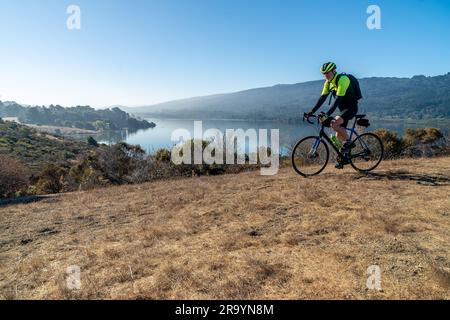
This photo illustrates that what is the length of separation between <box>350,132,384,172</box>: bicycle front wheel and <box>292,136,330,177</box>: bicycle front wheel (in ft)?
2.54

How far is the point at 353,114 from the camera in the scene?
7.62 meters

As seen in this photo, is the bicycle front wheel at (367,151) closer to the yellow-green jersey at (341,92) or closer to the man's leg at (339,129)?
the man's leg at (339,129)

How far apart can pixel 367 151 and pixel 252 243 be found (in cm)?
481

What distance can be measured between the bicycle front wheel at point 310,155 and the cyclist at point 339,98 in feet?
2.23

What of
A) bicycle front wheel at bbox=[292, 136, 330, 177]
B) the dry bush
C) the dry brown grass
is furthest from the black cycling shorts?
the dry bush

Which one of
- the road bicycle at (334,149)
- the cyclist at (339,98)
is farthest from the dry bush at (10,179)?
the cyclist at (339,98)

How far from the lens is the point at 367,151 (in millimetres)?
8086

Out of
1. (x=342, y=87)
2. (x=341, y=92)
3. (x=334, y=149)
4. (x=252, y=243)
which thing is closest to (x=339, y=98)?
(x=341, y=92)

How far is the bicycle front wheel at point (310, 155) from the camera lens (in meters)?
8.37

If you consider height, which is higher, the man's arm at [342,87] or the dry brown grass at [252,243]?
the man's arm at [342,87]

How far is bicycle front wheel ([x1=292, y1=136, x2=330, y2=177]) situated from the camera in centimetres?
837

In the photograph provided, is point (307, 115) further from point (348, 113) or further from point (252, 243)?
point (252, 243)
